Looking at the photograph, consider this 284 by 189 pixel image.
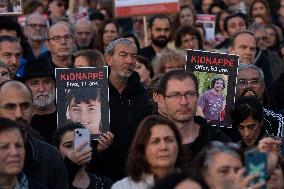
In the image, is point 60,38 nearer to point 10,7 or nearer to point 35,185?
point 10,7

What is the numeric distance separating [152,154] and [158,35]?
7.88m

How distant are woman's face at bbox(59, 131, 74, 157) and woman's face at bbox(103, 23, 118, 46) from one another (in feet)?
22.3

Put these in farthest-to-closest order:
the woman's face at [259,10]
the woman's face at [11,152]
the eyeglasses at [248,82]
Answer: the woman's face at [259,10] < the eyeglasses at [248,82] < the woman's face at [11,152]

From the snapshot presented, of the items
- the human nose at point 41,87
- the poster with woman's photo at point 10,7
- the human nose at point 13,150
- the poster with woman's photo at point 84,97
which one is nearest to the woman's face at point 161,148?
the human nose at point 13,150

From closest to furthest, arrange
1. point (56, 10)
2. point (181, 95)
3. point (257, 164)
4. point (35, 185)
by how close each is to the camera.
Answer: point (257, 164)
point (35, 185)
point (181, 95)
point (56, 10)

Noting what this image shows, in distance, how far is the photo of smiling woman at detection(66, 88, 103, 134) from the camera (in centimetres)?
1152

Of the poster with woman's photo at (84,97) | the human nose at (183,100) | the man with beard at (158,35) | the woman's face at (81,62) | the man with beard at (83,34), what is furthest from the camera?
the man with beard at (83,34)

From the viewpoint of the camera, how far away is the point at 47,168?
977 cm

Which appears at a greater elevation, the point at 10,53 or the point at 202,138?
the point at 10,53

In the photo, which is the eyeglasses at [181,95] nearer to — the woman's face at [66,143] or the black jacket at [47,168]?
the woman's face at [66,143]

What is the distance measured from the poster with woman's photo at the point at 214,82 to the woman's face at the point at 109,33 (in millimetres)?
5323

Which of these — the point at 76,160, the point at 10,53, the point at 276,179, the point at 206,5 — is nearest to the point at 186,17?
the point at 206,5

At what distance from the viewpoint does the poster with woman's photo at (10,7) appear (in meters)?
14.7

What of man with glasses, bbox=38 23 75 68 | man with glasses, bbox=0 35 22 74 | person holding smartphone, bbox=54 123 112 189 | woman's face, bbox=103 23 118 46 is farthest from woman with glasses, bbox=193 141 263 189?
woman's face, bbox=103 23 118 46
